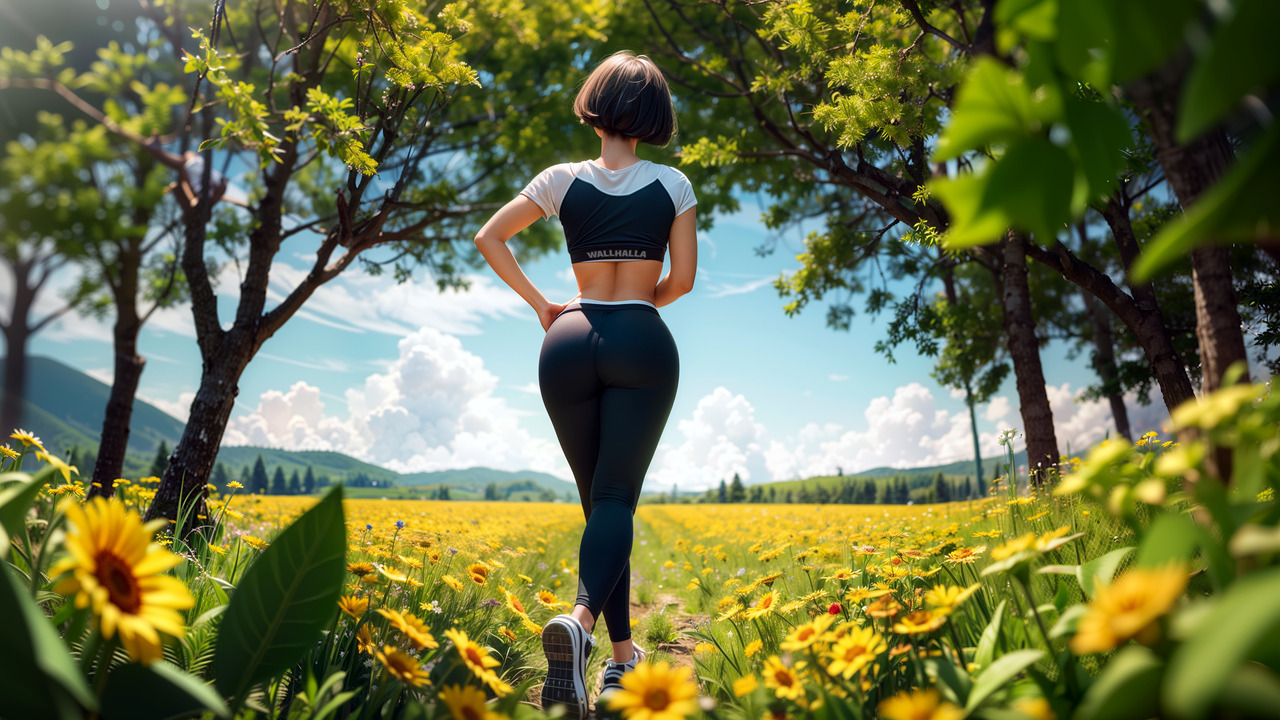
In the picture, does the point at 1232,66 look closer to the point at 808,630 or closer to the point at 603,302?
the point at 808,630

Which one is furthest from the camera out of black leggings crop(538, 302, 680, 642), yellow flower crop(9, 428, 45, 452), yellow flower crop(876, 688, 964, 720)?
yellow flower crop(9, 428, 45, 452)

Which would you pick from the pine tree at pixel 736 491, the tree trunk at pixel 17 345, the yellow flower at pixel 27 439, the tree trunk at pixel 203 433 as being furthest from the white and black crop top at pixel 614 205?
the pine tree at pixel 736 491

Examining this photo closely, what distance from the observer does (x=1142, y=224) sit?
599cm

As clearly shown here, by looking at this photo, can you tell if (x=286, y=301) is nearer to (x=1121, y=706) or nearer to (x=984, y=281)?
(x=1121, y=706)

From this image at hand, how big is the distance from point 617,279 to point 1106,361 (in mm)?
10413

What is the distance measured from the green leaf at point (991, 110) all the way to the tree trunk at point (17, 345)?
1444 centimetres

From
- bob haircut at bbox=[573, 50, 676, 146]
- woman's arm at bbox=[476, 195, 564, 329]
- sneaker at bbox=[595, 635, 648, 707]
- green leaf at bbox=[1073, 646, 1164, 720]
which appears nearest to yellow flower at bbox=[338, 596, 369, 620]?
sneaker at bbox=[595, 635, 648, 707]

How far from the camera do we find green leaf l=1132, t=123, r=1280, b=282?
597mm

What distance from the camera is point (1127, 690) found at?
2.34 feet

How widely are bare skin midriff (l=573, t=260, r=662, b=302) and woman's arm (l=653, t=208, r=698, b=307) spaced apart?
117 millimetres

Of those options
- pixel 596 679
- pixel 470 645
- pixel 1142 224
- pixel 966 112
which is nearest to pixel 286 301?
pixel 596 679

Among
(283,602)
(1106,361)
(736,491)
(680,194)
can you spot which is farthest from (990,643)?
(736,491)

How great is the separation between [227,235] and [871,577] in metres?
8.20

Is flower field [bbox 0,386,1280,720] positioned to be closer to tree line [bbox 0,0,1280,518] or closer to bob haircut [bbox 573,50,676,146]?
tree line [bbox 0,0,1280,518]
